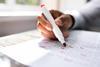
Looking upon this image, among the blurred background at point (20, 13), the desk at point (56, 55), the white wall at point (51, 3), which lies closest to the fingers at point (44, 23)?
the desk at point (56, 55)

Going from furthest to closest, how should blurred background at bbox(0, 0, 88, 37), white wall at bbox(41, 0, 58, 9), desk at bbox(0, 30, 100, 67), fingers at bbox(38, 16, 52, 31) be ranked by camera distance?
white wall at bbox(41, 0, 58, 9)
blurred background at bbox(0, 0, 88, 37)
fingers at bbox(38, 16, 52, 31)
desk at bbox(0, 30, 100, 67)

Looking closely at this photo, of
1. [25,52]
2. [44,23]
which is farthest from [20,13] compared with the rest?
[25,52]

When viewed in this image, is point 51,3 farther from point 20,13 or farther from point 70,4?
point 20,13

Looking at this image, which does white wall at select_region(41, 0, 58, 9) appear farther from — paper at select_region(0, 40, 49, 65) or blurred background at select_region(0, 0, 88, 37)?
paper at select_region(0, 40, 49, 65)

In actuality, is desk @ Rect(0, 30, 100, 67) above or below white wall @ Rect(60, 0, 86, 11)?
below

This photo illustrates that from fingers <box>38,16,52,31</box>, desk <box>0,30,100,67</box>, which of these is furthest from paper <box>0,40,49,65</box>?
fingers <box>38,16,52,31</box>

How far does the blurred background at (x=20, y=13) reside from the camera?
0.73 meters

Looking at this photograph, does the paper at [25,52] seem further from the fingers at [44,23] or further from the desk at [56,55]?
the fingers at [44,23]

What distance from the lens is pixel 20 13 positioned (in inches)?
A: 34.1

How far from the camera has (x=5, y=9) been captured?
0.90 m

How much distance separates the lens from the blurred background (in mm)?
729

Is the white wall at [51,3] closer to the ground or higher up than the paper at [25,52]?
higher up

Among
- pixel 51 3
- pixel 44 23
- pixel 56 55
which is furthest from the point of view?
pixel 51 3

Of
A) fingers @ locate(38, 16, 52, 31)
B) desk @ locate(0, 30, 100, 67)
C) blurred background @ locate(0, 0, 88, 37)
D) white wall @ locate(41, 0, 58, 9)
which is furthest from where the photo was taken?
white wall @ locate(41, 0, 58, 9)
